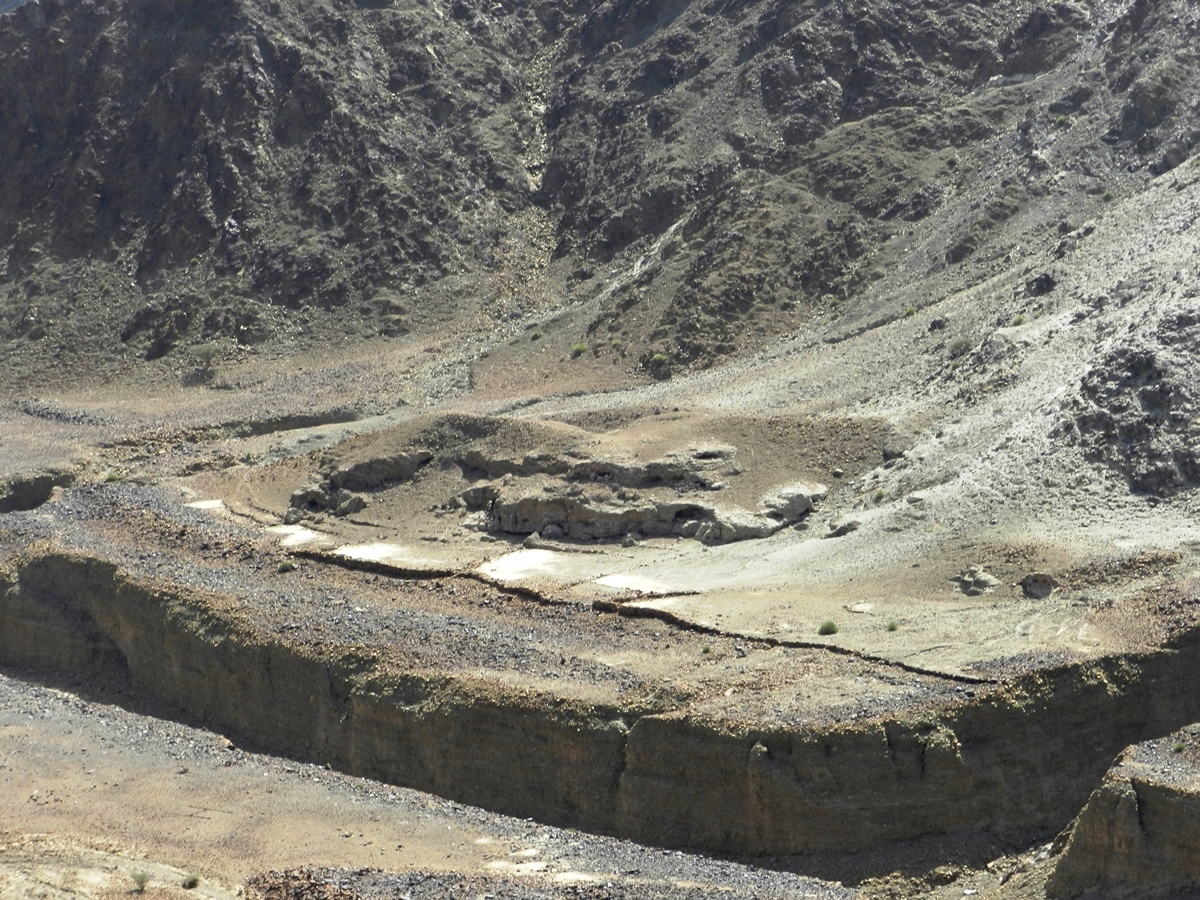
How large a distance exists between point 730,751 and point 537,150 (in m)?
54.8

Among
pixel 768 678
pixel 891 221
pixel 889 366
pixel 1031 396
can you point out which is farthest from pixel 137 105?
pixel 768 678

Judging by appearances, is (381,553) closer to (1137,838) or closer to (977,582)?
(977,582)

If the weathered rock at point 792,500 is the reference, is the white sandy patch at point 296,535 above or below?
below

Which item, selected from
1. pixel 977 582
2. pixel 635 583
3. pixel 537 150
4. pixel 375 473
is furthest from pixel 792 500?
pixel 537 150

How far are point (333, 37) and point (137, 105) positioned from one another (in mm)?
9306

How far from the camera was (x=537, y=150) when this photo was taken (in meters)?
76.5

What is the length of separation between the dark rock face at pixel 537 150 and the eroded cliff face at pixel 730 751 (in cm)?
2825

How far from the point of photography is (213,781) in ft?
94.1

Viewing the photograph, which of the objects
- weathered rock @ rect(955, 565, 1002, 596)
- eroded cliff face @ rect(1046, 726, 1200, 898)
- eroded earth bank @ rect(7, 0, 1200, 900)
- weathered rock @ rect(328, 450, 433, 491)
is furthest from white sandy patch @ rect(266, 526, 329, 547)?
eroded cliff face @ rect(1046, 726, 1200, 898)

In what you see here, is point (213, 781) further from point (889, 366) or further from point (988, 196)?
point (988, 196)

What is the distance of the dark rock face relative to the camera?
195 ft

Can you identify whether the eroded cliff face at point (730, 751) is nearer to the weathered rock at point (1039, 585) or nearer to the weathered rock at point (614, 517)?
the weathered rock at point (1039, 585)

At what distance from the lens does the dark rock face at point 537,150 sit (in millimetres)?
59500

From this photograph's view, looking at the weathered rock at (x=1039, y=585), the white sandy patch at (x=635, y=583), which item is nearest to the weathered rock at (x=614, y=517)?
the white sandy patch at (x=635, y=583)
